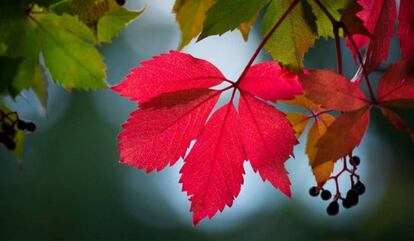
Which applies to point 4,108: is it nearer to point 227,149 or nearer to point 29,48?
point 29,48

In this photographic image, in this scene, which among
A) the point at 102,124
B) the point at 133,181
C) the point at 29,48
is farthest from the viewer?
the point at 133,181

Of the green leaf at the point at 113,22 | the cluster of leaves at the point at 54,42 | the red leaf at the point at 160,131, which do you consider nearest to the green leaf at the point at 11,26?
the cluster of leaves at the point at 54,42

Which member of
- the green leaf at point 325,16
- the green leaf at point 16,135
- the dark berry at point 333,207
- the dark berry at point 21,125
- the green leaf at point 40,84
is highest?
the green leaf at point 325,16

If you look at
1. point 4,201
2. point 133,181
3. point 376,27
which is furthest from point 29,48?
point 133,181

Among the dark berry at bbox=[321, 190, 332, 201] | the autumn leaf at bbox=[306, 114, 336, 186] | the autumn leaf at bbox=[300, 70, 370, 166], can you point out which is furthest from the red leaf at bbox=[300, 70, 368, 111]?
the dark berry at bbox=[321, 190, 332, 201]

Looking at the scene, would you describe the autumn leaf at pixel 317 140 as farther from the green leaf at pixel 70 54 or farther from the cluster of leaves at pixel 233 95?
the green leaf at pixel 70 54

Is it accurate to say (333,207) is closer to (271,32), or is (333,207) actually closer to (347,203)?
(347,203)
